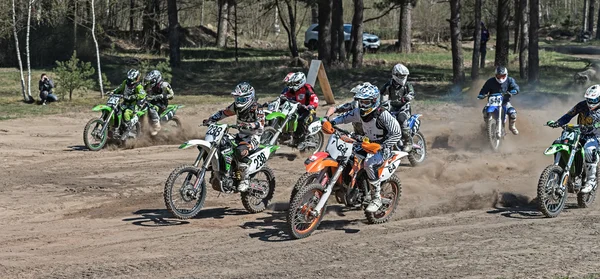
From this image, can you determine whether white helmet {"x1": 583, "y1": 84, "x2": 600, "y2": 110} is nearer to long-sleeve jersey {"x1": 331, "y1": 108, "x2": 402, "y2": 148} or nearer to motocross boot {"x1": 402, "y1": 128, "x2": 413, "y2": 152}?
long-sleeve jersey {"x1": 331, "y1": 108, "x2": 402, "y2": 148}

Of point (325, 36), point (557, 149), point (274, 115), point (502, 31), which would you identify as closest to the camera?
point (557, 149)

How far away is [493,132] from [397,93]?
2926mm

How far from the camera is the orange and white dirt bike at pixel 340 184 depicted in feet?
29.9

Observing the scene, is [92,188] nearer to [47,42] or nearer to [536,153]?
[536,153]

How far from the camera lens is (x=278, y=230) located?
9.75 metres

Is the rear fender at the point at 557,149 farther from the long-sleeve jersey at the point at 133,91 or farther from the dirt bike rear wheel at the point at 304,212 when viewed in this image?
the long-sleeve jersey at the point at 133,91

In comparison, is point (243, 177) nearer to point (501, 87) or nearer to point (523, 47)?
point (501, 87)

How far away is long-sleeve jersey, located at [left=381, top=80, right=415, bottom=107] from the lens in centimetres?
1409

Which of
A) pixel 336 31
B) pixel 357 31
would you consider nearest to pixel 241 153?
pixel 357 31

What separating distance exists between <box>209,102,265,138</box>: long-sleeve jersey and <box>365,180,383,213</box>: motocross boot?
6.20 feet

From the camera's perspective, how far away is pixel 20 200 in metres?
11.6

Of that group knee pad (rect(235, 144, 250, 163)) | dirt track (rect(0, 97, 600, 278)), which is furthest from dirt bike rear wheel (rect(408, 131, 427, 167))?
knee pad (rect(235, 144, 250, 163))

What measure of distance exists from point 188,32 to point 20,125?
3072cm

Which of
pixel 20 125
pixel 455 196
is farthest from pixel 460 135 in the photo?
pixel 20 125
